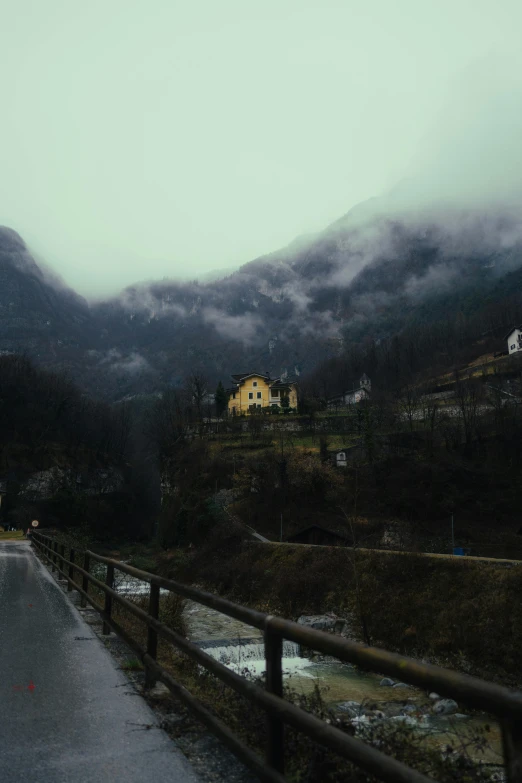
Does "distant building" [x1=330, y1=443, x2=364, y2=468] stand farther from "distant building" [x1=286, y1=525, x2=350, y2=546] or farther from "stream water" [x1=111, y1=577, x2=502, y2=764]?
"stream water" [x1=111, y1=577, x2=502, y2=764]

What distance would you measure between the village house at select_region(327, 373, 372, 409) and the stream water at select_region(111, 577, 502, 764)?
307 ft

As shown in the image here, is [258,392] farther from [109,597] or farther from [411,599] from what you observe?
[109,597]

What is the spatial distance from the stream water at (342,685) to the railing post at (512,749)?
8805mm

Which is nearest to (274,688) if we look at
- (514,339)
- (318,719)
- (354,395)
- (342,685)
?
(318,719)

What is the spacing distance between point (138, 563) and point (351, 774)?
5607 centimetres

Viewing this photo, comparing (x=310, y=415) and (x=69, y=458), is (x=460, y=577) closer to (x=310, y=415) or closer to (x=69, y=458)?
(x=310, y=415)

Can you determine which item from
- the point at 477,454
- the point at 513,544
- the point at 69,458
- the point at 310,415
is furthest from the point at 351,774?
the point at 69,458

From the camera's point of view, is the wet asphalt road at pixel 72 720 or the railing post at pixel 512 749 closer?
the railing post at pixel 512 749

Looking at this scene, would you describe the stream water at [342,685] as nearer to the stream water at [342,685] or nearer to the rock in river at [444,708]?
the stream water at [342,685]

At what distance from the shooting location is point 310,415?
290 feet

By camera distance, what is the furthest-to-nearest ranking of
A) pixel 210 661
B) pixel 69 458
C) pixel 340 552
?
pixel 69 458 → pixel 340 552 → pixel 210 661

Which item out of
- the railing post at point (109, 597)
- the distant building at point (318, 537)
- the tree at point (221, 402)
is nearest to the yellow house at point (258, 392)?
the tree at point (221, 402)

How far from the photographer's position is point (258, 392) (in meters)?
110

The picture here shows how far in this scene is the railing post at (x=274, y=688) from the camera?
10.3 ft
